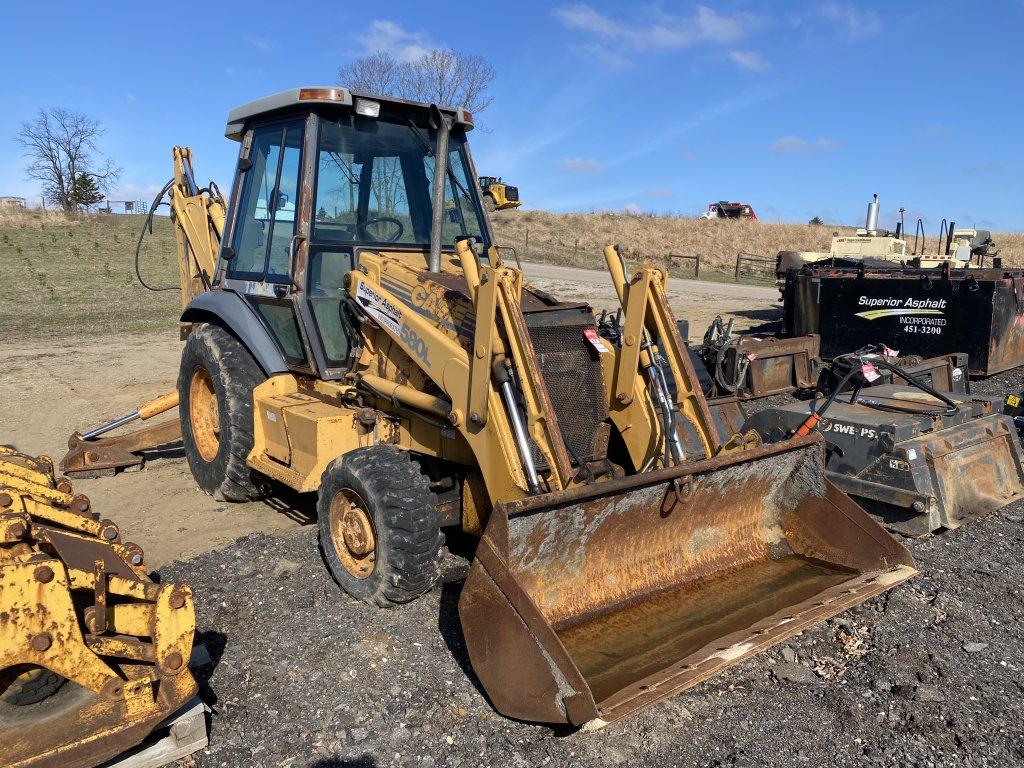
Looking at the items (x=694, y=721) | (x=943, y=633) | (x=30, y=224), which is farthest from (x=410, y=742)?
(x=30, y=224)

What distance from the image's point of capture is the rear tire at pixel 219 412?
5.32 m

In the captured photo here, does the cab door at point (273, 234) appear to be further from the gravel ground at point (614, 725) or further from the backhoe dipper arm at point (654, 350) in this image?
the backhoe dipper arm at point (654, 350)

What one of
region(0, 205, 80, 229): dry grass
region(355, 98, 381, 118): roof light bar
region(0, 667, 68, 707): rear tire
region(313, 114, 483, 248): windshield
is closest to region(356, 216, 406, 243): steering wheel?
region(313, 114, 483, 248): windshield

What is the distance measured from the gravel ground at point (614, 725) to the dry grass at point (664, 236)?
29763 millimetres

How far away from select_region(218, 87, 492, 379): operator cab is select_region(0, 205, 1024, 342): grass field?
10.5 meters

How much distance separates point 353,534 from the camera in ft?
13.9

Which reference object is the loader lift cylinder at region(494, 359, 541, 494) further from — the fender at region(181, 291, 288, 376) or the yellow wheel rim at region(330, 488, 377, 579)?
the fender at region(181, 291, 288, 376)

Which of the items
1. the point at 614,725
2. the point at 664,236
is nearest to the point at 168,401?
the point at 614,725

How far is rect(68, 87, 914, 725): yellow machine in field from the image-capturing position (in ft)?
11.5

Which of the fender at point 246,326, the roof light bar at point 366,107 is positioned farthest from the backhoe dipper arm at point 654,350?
the fender at point 246,326

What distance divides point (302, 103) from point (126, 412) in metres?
5.26

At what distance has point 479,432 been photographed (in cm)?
388

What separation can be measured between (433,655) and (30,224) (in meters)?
34.4

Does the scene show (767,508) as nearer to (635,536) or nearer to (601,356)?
(635,536)
